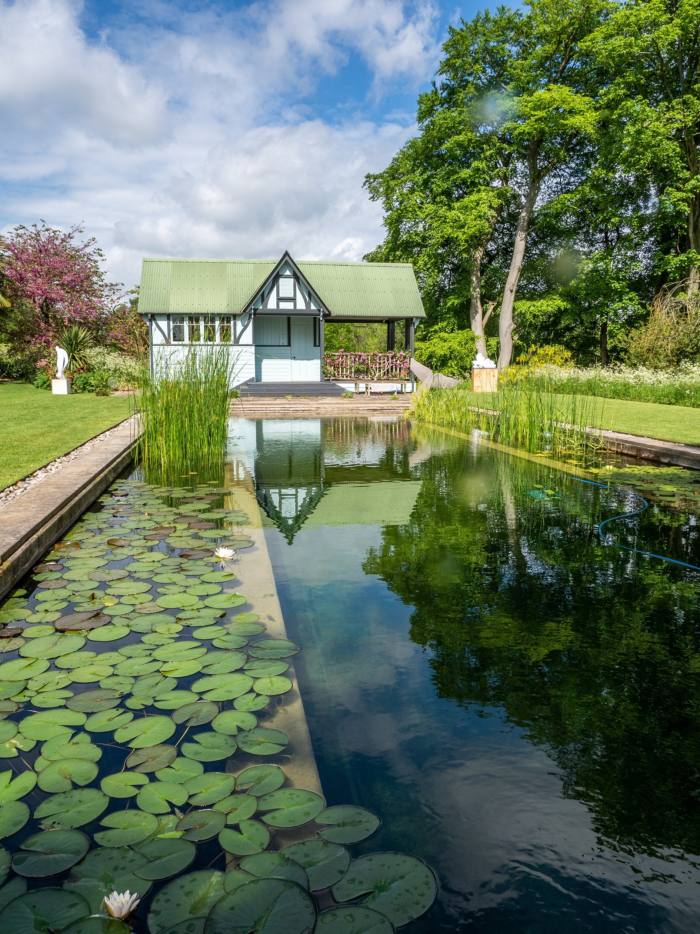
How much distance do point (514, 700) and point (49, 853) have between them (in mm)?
1556

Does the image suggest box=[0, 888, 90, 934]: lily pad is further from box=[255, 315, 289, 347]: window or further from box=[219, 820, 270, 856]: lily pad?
box=[255, 315, 289, 347]: window

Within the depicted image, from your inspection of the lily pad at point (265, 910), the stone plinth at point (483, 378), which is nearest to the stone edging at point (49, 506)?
the lily pad at point (265, 910)

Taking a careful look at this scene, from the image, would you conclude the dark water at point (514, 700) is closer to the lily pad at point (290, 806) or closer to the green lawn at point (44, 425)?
the lily pad at point (290, 806)

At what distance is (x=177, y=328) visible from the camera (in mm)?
23109

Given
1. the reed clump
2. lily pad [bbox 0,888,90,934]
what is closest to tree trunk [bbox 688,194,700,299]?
the reed clump

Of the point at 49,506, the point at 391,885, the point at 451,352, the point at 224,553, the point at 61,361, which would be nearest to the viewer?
the point at 391,885

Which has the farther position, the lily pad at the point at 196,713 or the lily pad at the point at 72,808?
the lily pad at the point at 196,713

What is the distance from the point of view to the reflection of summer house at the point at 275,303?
2234 centimetres

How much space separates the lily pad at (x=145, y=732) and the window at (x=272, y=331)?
22.3m

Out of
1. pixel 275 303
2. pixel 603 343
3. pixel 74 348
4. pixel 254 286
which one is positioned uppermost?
pixel 254 286

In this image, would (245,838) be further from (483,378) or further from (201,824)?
(483,378)

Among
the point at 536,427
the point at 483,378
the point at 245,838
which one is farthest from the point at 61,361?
the point at 245,838

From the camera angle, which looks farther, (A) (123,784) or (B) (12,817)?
(A) (123,784)

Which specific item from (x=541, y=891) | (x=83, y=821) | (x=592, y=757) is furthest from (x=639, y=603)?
(x=83, y=821)
